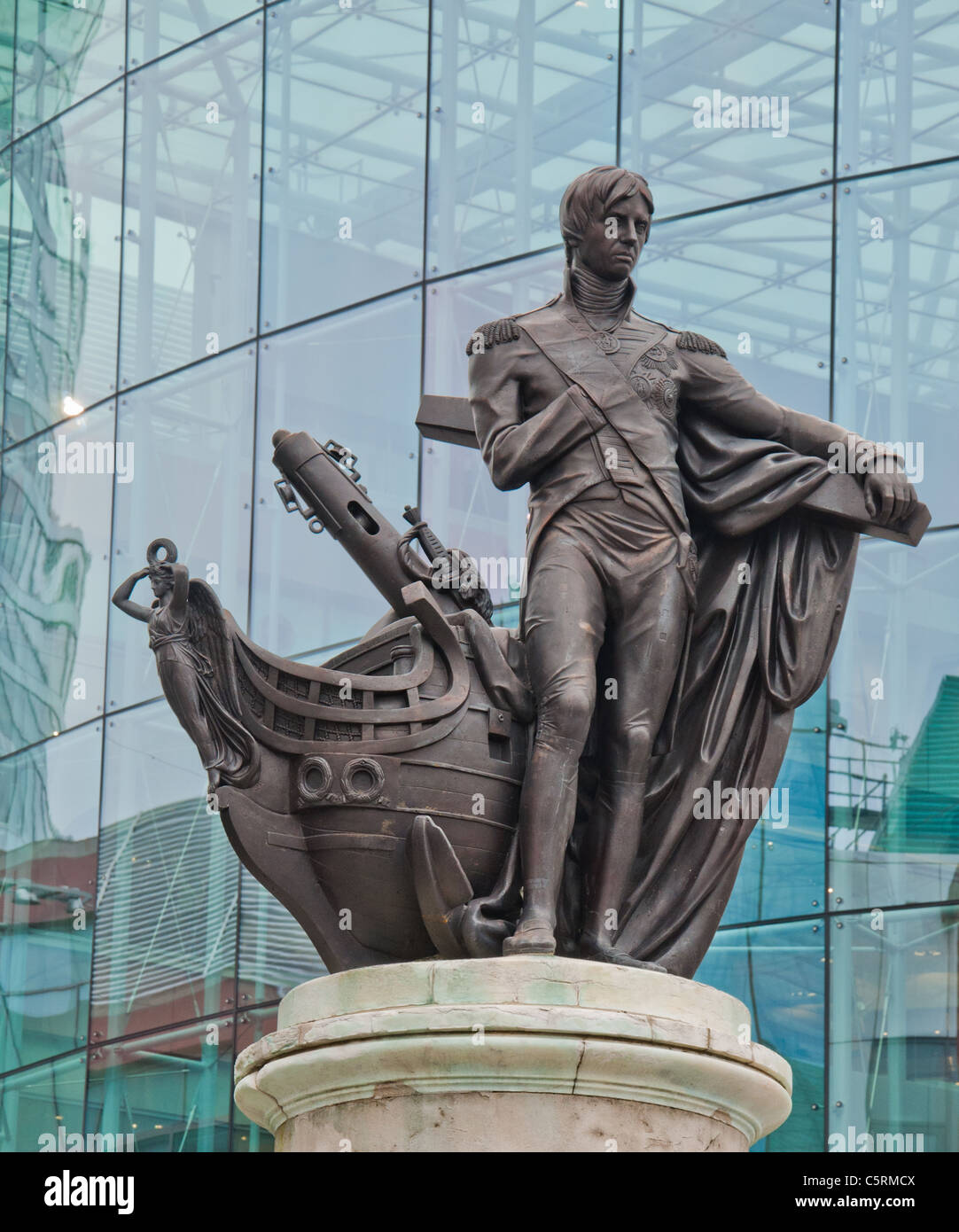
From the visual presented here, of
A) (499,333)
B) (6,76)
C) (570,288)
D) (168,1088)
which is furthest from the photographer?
(6,76)

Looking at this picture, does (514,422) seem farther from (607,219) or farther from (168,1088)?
(168,1088)

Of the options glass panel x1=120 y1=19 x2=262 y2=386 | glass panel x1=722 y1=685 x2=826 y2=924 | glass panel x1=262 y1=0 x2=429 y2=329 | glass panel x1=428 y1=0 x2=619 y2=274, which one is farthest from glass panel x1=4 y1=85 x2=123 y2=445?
glass panel x1=722 y1=685 x2=826 y2=924

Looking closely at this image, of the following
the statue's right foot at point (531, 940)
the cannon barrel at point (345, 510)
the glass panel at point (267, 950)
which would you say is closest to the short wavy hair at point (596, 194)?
the cannon barrel at point (345, 510)

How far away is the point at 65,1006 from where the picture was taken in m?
18.6

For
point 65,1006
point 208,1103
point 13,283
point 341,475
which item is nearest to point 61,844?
point 65,1006

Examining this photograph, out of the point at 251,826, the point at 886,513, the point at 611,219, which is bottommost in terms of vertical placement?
the point at 251,826

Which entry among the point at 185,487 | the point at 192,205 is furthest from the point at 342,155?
the point at 185,487

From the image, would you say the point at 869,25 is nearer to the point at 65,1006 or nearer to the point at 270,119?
the point at 270,119

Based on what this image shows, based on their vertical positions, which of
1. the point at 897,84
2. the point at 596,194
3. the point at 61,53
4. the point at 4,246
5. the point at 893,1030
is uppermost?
the point at 61,53

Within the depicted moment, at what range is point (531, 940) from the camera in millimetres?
7000

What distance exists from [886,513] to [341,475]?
6.87ft

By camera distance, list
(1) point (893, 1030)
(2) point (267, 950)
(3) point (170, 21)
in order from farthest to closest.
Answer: (3) point (170, 21)
(2) point (267, 950)
(1) point (893, 1030)

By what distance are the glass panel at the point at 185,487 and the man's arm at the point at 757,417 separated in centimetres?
1021

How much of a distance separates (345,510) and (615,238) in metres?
1.47
